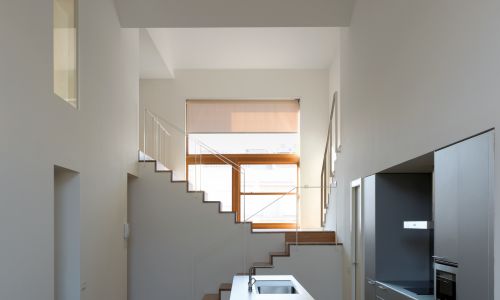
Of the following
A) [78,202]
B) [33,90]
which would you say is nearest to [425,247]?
[78,202]

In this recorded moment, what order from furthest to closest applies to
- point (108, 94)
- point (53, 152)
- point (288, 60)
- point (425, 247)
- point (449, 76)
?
1. point (288, 60)
2. point (108, 94)
3. point (425, 247)
4. point (53, 152)
5. point (449, 76)

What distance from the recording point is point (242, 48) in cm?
963

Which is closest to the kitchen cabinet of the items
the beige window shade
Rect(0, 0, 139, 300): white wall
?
Rect(0, 0, 139, 300): white wall

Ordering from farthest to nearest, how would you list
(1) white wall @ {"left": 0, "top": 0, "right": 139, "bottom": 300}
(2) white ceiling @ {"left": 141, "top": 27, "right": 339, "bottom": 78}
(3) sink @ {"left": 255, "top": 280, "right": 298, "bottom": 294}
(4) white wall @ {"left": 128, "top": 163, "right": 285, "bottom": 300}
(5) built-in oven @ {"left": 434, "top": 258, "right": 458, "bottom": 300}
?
1. (2) white ceiling @ {"left": 141, "top": 27, "right": 339, "bottom": 78}
2. (4) white wall @ {"left": 128, "top": 163, "right": 285, "bottom": 300}
3. (3) sink @ {"left": 255, "top": 280, "right": 298, "bottom": 294}
4. (1) white wall @ {"left": 0, "top": 0, "right": 139, "bottom": 300}
5. (5) built-in oven @ {"left": 434, "top": 258, "right": 458, "bottom": 300}

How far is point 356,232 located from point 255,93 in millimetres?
4000

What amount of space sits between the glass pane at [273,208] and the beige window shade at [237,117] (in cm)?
117

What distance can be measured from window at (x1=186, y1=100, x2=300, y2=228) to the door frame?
323cm

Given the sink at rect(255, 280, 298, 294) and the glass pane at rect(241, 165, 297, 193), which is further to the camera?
the glass pane at rect(241, 165, 297, 193)

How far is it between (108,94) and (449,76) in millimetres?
4096

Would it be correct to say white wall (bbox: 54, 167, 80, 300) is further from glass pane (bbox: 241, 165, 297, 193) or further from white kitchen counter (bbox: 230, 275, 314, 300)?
glass pane (bbox: 241, 165, 297, 193)

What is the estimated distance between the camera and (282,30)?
8.95 metres

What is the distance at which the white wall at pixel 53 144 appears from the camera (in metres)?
3.79

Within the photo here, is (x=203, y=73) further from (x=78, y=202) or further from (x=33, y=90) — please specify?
(x=33, y=90)

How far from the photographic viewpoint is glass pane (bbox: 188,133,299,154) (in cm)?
1066
